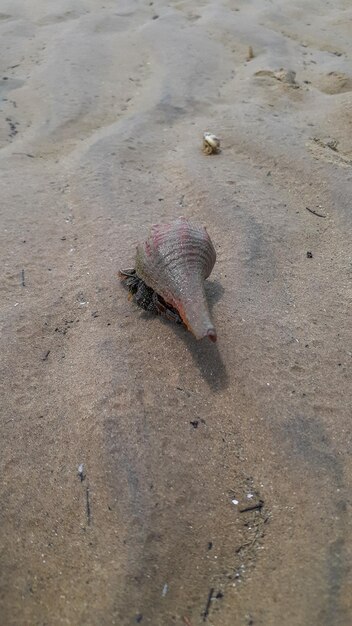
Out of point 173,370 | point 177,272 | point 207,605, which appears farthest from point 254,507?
point 177,272

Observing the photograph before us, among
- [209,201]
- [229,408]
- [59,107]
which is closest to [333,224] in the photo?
[209,201]

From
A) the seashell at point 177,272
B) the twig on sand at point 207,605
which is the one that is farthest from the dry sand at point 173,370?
the seashell at point 177,272

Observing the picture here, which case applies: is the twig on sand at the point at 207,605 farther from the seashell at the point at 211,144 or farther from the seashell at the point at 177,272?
the seashell at the point at 211,144

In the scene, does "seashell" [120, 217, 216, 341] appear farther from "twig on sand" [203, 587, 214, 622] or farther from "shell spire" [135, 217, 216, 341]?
"twig on sand" [203, 587, 214, 622]

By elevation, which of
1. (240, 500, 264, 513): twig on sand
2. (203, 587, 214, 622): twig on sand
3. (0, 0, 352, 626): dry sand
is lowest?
(203, 587, 214, 622): twig on sand

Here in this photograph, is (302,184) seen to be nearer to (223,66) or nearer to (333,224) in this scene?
(333,224)

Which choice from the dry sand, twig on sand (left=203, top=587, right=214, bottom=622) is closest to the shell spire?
the dry sand
